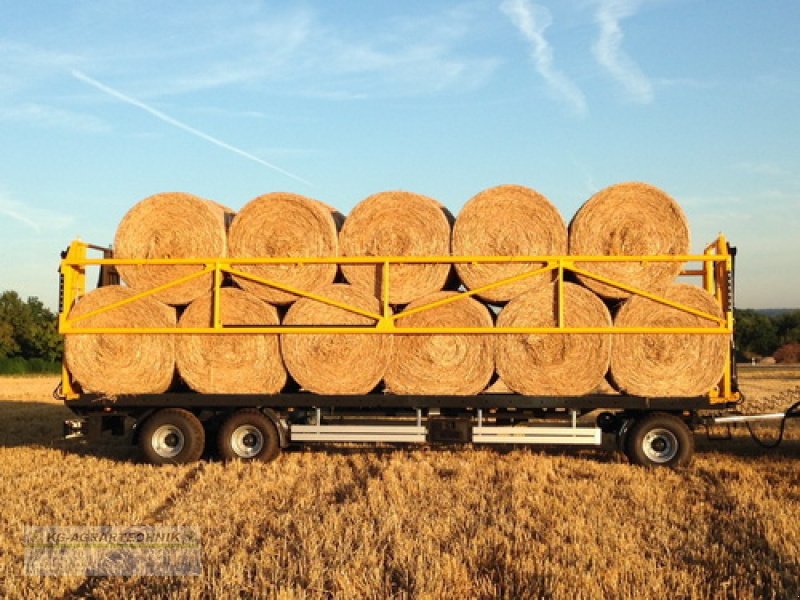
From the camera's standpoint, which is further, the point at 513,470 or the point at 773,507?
the point at 513,470

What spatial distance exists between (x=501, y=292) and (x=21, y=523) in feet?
18.5

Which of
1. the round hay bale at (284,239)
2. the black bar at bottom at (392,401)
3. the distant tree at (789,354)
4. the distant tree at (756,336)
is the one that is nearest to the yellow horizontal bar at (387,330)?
the round hay bale at (284,239)

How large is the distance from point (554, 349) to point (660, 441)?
180 cm

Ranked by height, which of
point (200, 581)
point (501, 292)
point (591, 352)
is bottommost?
point (200, 581)

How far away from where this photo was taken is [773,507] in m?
7.31

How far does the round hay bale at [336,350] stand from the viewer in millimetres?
9766

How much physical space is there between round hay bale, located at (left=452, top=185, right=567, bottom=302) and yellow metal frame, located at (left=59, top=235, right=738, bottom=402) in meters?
0.11

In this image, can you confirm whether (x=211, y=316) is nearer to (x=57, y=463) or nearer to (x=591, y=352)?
(x=57, y=463)

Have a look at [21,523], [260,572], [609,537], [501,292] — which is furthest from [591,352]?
[21,523]

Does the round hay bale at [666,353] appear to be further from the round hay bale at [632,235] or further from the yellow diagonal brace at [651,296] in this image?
the round hay bale at [632,235]

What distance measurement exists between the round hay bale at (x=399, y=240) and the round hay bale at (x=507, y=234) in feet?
Answer: 0.91

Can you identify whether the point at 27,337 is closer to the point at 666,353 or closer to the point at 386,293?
the point at 386,293

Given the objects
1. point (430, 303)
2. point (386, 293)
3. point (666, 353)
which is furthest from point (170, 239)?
point (666, 353)

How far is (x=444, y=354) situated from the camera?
31.8 ft
